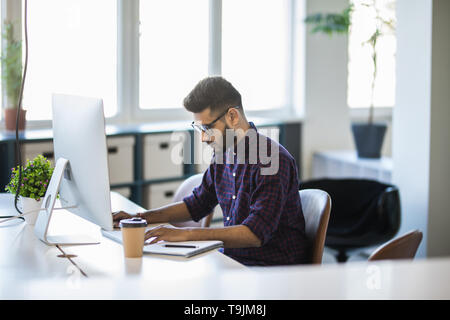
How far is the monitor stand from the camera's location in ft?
5.81

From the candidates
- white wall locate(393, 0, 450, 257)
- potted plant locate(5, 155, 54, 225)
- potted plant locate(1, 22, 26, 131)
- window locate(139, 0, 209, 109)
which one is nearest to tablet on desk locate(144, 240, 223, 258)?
potted plant locate(5, 155, 54, 225)

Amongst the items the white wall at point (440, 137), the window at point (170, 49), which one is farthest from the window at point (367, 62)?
the white wall at point (440, 137)

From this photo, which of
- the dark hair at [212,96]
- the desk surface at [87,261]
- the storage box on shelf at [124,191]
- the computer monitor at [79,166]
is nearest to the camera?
the desk surface at [87,261]

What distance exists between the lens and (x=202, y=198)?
7.09 feet

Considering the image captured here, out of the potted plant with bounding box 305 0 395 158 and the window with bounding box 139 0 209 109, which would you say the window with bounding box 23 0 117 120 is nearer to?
the window with bounding box 139 0 209 109

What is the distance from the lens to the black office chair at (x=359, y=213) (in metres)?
2.97

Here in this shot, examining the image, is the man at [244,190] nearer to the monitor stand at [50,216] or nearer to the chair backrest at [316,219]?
the chair backrest at [316,219]

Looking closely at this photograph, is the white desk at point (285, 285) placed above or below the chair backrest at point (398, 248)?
above

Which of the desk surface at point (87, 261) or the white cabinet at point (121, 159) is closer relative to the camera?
the desk surface at point (87, 261)

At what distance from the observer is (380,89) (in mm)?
5215

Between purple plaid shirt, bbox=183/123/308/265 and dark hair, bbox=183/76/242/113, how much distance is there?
→ 0.15 metres

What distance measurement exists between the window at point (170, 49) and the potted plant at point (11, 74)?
943mm
